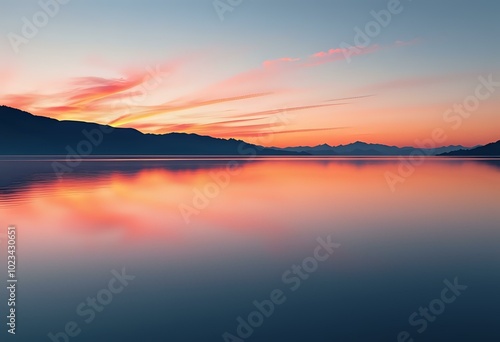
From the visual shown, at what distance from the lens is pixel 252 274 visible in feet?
37.9

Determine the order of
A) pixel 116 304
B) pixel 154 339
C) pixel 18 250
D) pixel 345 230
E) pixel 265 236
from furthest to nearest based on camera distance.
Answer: pixel 345 230 < pixel 265 236 < pixel 18 250 < pixel 116 304 < pixel 154 339

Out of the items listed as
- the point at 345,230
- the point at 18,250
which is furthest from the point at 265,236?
the point at 18,250

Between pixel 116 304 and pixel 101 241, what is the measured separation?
6355 mm

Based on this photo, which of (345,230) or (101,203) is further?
(101,203)

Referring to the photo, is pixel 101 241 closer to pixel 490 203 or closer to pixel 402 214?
pixel 402 214

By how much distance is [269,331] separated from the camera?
8102mm

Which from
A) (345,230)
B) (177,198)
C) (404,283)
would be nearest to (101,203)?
(177,198)

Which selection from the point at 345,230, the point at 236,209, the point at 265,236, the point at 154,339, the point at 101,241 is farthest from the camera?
the point at 236,209

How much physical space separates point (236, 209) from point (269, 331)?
15769 mm

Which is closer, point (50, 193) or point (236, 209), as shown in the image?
point (236, 209)

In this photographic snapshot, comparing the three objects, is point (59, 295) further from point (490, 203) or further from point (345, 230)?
point (490, 203)

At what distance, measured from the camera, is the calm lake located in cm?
825

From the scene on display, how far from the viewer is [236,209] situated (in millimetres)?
23797

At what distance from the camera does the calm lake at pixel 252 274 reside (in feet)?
27.1
